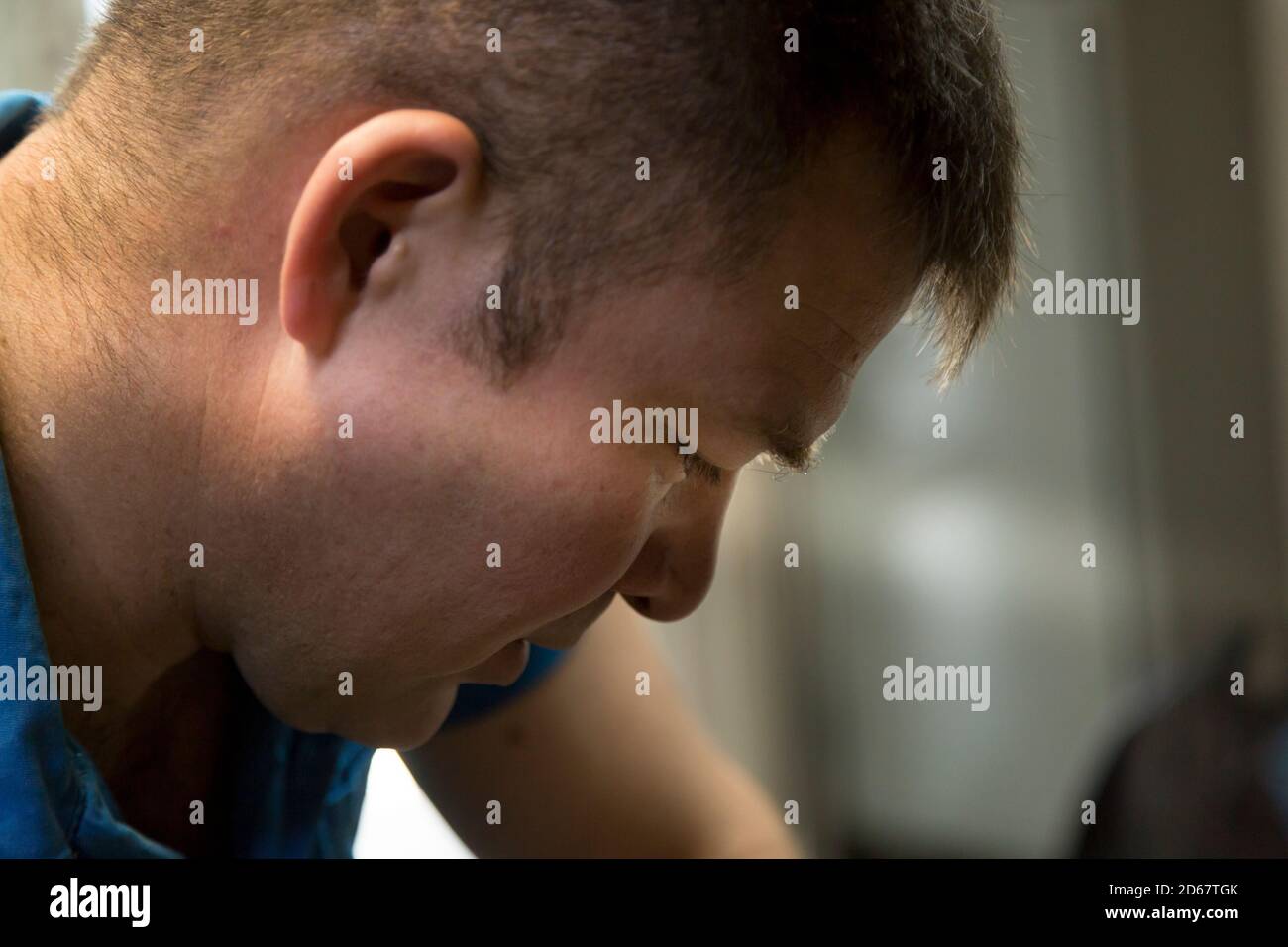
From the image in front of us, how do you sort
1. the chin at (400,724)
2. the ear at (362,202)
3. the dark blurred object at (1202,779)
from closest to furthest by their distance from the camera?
the ear at (362,202) → the chin at (400,724) → the dark blurred object at (1202,779)

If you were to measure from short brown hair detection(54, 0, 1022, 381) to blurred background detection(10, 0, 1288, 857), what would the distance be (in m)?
0.26

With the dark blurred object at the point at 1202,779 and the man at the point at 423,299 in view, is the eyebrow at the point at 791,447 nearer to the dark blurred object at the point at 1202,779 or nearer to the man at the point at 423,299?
the man at the point at 423,299

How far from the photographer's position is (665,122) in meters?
0.42

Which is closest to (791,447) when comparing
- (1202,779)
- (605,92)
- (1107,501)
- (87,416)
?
(605,92)

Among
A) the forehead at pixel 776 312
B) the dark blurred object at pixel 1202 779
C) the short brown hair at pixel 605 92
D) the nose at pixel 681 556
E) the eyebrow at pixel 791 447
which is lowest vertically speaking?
the dark blurred object at pixel 1202 779

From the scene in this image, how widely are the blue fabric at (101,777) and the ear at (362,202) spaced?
5.3 inches

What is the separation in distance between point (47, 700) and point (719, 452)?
27 centimetres

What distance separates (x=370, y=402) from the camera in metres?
0.43

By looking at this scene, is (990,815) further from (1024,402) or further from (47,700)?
(47,700)

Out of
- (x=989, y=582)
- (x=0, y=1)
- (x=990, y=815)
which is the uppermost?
(x=0, y=1)

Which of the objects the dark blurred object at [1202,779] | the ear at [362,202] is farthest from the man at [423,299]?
the dark blurred object at [1202,779]

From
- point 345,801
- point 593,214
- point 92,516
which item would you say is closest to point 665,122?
point 593,214

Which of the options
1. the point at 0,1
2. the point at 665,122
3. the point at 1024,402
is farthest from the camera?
the point at 1024,402

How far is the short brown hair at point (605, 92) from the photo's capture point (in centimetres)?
41
